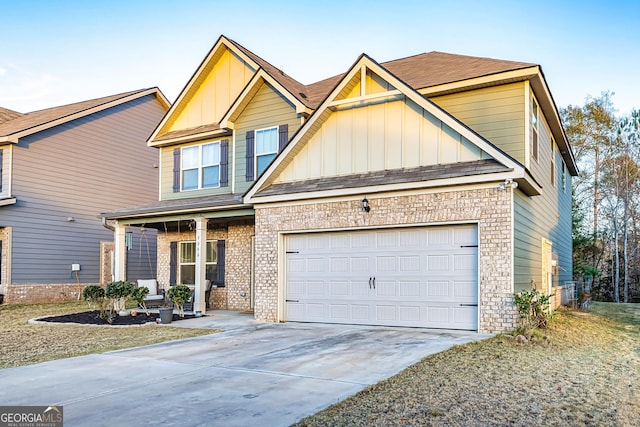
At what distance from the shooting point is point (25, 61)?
19.2m

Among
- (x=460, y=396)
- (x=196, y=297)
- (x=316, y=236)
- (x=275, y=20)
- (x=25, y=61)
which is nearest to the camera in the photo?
(x=460, y=396)

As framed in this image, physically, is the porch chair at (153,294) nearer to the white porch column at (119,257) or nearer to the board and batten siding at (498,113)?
the white porch column at (119,257)

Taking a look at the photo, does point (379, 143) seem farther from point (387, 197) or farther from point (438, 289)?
point (438, 289)

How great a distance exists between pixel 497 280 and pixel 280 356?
4387 millimetres

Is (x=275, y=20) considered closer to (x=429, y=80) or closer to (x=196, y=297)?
(x=429, y=80)

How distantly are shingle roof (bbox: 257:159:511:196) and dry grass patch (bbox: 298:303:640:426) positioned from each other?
3207 mm

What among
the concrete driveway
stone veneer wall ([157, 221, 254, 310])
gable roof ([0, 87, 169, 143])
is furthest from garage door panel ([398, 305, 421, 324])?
gable roof ([0, 87, 169, 143])

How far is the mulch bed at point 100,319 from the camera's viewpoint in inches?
517

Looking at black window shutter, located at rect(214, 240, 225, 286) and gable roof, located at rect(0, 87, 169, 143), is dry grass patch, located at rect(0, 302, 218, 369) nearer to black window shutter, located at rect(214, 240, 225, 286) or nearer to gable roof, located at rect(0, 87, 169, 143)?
black window shutter, located at rect(214, 240, 225, 286)

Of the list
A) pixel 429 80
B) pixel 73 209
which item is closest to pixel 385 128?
pixel 429 80

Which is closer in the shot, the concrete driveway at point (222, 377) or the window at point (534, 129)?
the concrete driveway at point (222, 377)

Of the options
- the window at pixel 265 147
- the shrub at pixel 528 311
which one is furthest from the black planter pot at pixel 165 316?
the shrub at pixel 528 311

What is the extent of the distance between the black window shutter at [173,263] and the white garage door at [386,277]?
6127 millimetres

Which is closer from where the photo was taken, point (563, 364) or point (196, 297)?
point (563, 364)
